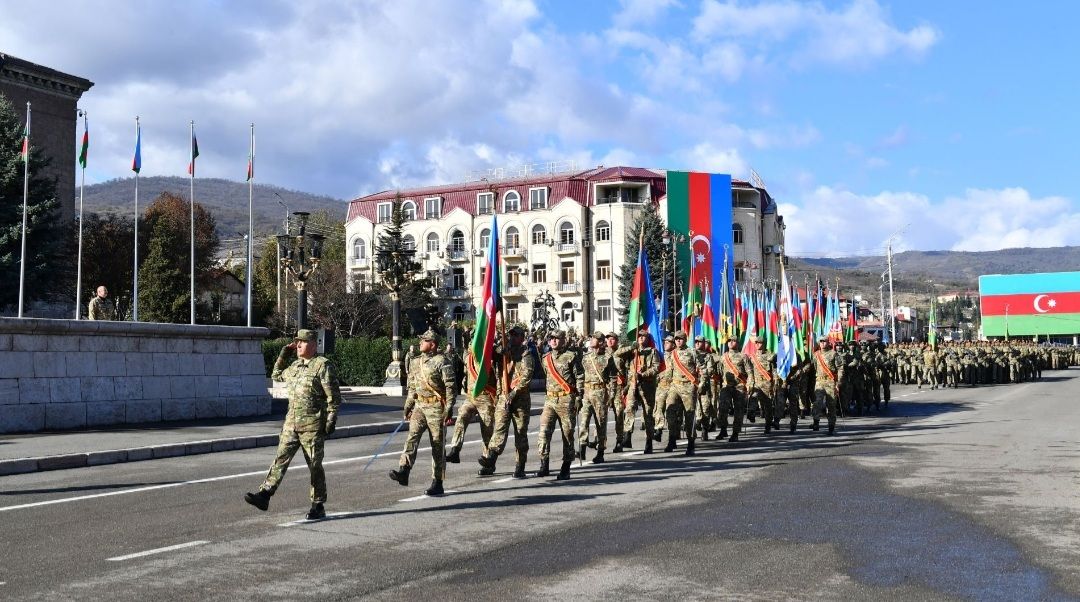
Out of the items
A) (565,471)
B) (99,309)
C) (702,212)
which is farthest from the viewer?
(702,212)

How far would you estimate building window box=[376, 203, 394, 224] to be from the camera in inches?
3228

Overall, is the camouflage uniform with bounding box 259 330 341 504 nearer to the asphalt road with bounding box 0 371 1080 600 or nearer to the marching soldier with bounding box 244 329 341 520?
the marching soldier with bounding box 244 329 341 520

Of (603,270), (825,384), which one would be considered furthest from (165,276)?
(825,384)

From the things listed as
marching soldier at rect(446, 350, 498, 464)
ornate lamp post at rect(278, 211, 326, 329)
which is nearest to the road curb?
marching soldier at rect(446, 350, 498, 464)

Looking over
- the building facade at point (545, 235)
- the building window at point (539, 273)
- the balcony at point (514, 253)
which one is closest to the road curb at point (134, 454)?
the building facade at point (545, 235)

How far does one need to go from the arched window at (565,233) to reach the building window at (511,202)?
4.06m

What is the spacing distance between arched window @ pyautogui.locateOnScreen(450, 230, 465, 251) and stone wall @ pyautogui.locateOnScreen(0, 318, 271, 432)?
5712 centimetres

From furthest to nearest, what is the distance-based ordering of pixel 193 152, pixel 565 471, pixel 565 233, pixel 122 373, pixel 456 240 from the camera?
1. pixel 456 240
2. pixel 565 233
3. pixel 193 152
4. pixel 122 373
5. pixel 565 471

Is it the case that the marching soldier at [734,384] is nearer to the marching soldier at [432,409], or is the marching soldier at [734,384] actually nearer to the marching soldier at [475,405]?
the marching soldier at [475,405]

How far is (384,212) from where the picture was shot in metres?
82.4

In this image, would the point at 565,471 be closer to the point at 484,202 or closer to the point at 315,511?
the point at 315,511

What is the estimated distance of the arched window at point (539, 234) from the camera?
251ft

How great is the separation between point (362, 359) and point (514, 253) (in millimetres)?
39679

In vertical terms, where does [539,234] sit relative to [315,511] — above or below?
above
